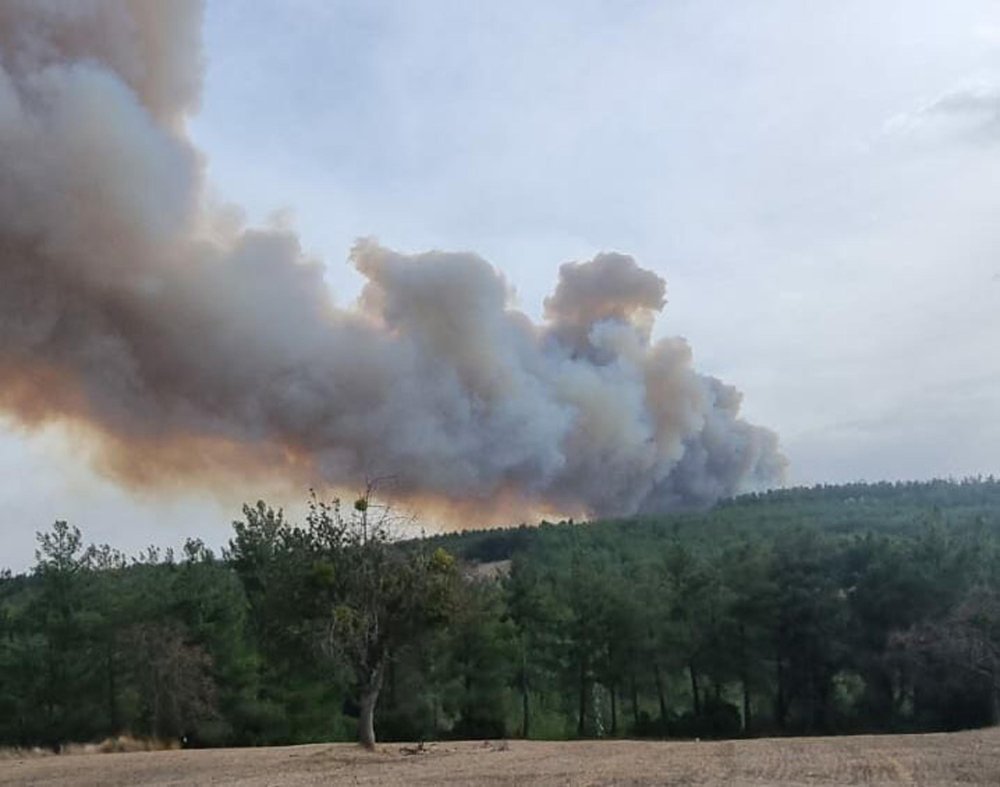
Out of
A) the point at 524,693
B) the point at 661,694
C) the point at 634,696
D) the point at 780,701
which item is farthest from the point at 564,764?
the point at 634,696

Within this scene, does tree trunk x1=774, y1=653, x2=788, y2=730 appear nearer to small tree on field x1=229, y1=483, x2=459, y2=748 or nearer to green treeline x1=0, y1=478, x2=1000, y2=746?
green treeline x1=0, y1=478, x2=1000, y2=746

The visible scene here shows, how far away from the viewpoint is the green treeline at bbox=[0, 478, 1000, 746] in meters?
41.9

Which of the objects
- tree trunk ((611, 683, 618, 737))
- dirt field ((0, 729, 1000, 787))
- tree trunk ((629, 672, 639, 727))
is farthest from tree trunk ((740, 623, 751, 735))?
dirt field ((0, 729, 1000, 787))

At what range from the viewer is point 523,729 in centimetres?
4772

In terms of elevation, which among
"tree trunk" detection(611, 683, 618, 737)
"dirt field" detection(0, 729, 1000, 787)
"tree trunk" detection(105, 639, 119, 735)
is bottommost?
"tree trunk" detection(611, 683, 618, 737)

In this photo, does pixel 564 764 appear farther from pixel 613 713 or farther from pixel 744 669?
pixel 613 713

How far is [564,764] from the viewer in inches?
969

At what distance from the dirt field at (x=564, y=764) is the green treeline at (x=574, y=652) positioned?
6.52 m

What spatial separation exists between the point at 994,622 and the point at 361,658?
73.4 feet

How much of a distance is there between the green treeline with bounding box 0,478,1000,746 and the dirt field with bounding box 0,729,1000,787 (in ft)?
21.4

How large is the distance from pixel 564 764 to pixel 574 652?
1076 inches

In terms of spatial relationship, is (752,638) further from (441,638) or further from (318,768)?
(318,768)

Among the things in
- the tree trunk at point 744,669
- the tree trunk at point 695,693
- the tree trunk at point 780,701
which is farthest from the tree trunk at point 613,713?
Answer: the tree trunk at point 780,701

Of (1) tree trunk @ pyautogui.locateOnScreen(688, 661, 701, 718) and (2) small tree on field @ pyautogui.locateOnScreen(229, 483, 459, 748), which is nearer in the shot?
(2) small tree on field @ pyautogui.locateOnScreen(229, 483, 459, 748)
